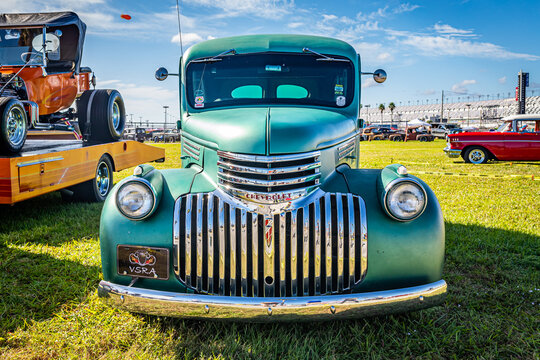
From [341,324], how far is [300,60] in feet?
7.55

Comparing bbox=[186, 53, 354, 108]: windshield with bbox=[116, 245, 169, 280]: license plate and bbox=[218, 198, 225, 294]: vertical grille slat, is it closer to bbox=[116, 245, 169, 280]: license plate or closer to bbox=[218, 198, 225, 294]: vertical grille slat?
bbox=[218, 198, 225, 294]: vertical grille slat

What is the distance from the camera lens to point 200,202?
2.50m

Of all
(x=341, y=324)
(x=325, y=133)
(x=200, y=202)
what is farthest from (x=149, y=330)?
(x=325, y=133)

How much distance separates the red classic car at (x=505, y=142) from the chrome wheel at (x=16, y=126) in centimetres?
1295

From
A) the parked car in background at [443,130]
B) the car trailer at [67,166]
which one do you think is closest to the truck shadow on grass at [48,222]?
the car trailer at [67,166]

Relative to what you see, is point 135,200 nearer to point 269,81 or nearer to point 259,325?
point 259,325

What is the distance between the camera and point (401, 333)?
8.77ft

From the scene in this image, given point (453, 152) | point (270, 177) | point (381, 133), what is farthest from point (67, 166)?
point (381, 133)

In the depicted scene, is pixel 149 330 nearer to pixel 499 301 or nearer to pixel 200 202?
pixel 200 202

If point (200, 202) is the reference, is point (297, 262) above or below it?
below

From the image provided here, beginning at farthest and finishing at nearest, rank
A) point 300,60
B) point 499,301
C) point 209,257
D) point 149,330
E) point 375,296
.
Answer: point 300,60
point 499,301
point 149,330
point 209,257
point 375,296

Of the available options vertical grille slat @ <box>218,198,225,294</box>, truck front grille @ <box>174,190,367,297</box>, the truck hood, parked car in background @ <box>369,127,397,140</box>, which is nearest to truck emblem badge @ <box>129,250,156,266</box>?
truck front grille @ <box>174,190,367,297</box>

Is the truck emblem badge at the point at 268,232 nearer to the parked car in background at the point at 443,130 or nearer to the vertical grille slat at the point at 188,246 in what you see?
the vertical grille slat at the point at 188,246

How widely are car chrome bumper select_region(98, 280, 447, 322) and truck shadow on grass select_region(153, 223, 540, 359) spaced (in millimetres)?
293
